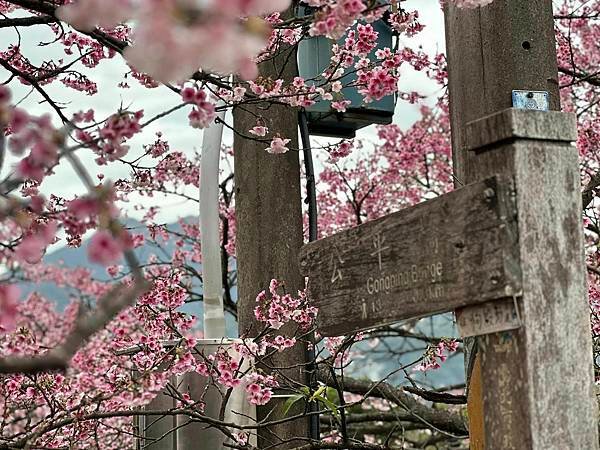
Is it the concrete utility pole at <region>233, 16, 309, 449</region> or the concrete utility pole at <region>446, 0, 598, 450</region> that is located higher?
the concrete utility pole at <region>233, 16, 309, 449</region>

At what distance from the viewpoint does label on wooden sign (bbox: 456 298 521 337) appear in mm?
1985

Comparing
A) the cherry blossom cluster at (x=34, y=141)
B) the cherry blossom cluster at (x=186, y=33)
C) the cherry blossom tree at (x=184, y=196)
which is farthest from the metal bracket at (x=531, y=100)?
the cherry blossom cluster at (x=186, y=33)

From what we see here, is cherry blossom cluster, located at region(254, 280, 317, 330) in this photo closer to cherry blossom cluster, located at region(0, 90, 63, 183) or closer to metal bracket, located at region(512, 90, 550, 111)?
metal bracket, located at region(512, 90, 550, 111)

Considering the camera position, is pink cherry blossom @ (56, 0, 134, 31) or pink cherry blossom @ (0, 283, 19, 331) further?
pink cherry blossom @ (0, 283, 19, 331)

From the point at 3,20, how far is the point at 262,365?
1.77 meters

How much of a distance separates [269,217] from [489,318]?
235cm

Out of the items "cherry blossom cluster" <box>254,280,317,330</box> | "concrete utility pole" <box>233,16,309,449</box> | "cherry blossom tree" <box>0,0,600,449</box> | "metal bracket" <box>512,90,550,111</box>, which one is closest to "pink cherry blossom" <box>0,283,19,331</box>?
"cherry blossom tree" <box>0,0,600,449</box>

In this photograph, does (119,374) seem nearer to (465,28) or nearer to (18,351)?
(18,351)

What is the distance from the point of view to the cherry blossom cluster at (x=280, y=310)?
400 cm

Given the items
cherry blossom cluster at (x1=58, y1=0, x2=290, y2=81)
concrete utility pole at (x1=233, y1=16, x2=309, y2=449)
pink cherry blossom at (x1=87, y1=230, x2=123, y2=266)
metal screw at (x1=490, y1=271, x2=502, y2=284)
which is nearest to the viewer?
cherry blossom cluster at (x1=58, y1=0, x2=290, y2=81)

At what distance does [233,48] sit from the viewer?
120 centimetres

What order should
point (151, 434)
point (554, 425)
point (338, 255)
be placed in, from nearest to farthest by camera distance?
point (554, 425), point (338, 255), point (151, 434)

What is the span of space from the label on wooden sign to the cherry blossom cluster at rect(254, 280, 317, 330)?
1.85 m

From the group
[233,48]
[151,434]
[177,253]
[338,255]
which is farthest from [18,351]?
[177,253]
